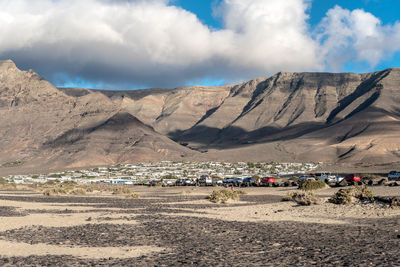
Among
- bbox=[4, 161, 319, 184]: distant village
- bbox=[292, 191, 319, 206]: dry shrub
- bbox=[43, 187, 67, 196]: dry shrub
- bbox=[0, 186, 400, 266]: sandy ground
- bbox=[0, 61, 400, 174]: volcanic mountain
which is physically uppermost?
bbox=[0, 61, 400, 174]: volcanic mountain

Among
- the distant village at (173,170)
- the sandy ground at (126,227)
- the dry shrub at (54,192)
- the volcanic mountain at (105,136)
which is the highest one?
the volcanic mountain at (105,136)

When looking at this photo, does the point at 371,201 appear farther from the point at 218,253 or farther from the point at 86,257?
the point at 86,257

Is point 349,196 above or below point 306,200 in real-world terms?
above

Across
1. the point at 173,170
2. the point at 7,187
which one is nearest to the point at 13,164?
the point at 173,170

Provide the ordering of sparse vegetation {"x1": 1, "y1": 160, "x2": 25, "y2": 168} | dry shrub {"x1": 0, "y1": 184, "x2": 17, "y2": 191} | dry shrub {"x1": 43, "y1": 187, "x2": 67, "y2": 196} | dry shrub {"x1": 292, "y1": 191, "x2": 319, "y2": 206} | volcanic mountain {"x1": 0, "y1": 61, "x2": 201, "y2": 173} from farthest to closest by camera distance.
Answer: volcanic mountain {"x1": 0, "y1": 61, "x2": 201, "y2": 173} < sparse vegetation {"x1": 1, "y1": 160, "x2": 25, "y2": 168} < dry shrub {"x1": 0, "y1": 184, "x2": 17, "y2": 191} < dry shrub {"x1": 43, "y1": 187, "x2": 67, "y2": 196} < dry shrub {"x1": 292, "y1": 191, "x2": 319, "y2": 206}

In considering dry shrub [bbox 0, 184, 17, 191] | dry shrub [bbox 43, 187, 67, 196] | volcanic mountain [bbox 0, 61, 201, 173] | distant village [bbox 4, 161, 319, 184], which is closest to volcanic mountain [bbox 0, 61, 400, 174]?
volcanic mountain [bbox 0, 61, 201, 173]

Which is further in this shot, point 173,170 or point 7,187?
point 173,170

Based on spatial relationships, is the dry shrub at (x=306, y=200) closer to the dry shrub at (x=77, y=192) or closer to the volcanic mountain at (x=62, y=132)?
the dry shrub at (x=77, y=192)

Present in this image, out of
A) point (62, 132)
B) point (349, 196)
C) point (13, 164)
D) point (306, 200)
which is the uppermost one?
point (62, 132)

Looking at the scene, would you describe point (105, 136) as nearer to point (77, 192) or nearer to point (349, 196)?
point (77, 192)

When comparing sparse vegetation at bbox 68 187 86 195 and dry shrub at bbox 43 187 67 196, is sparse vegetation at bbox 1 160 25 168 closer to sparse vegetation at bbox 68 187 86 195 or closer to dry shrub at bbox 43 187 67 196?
sparse vegetation at bbox 68 187 86 195

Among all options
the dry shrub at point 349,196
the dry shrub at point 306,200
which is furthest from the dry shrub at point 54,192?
the dry shrub at point 349,196

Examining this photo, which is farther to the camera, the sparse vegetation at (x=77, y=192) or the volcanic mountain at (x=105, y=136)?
the volcanic mountain at (x=105, y=136)
